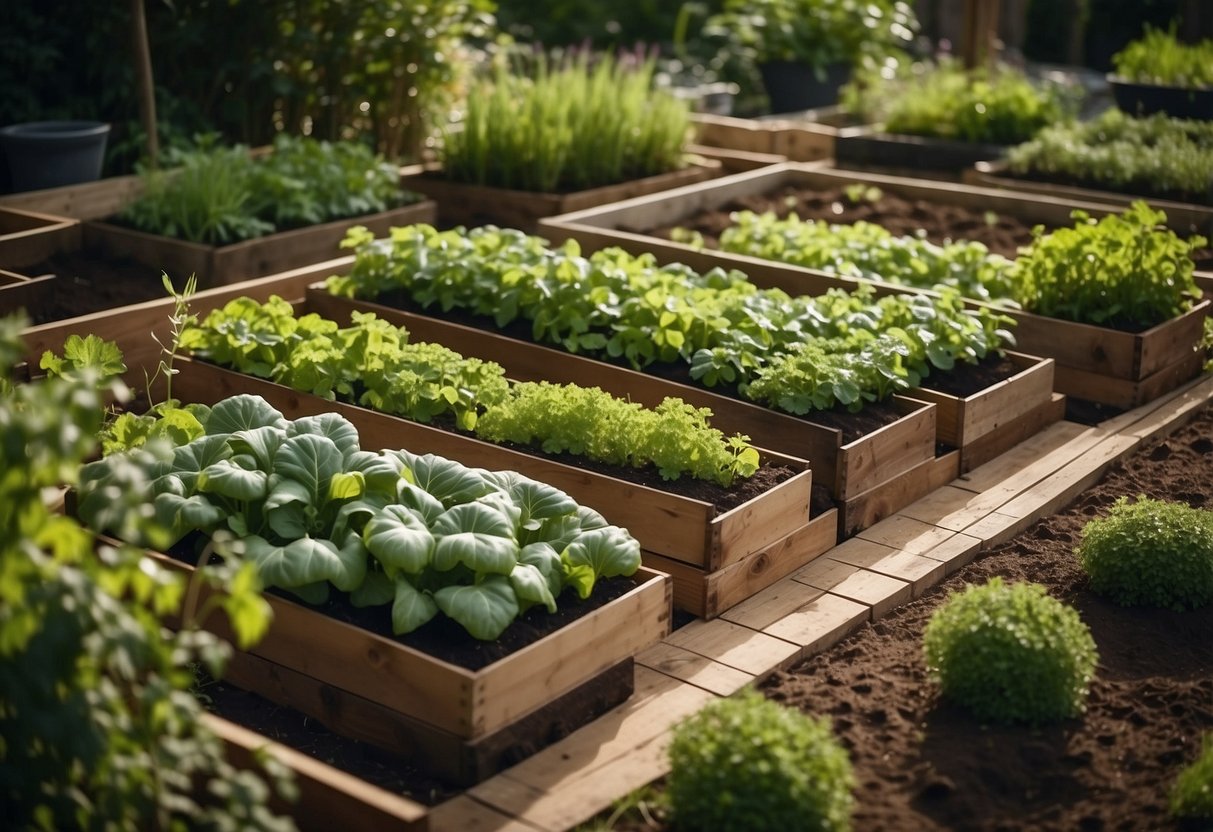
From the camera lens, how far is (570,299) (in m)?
5.05

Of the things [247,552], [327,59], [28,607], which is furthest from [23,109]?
[28,607]

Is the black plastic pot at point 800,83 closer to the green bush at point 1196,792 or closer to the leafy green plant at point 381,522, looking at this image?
the leafy green plant at point 381,522

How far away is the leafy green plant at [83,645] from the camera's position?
2.17 m

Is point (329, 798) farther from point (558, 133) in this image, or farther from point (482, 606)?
point (558, 133)

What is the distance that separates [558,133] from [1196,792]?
16.7 feet

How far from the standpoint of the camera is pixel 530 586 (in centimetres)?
322

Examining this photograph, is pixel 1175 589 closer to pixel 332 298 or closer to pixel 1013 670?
pixel 1013 670

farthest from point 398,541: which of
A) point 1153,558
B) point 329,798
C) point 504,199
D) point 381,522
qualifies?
point 504,199

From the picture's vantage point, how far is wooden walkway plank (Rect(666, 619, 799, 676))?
3637mm

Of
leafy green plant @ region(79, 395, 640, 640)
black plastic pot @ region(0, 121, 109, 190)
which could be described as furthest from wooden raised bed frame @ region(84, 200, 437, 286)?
leafy green plant @ region(79, 395, 640, 640)

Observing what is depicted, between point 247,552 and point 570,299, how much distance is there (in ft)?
6.76

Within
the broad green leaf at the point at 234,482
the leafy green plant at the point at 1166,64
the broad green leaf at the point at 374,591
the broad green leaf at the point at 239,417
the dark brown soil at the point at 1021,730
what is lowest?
the dark brown soil at the point at 1021,730

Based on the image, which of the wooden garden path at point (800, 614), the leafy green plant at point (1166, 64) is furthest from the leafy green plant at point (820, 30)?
the wooden garden path at point (800, 614)

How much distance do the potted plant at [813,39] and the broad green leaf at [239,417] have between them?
7.27 meters
